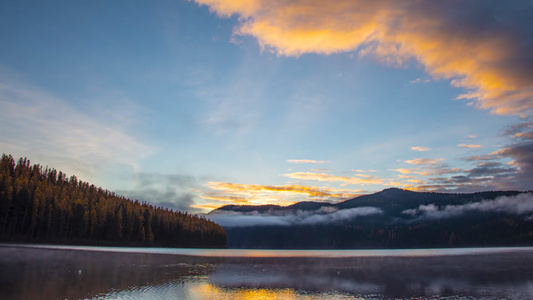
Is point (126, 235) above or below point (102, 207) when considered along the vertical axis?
below

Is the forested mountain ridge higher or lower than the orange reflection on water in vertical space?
higher

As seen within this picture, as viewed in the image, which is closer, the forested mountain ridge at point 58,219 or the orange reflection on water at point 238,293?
the orange reflection on water at point 238,293

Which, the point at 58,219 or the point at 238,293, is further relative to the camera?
the point at 58,219

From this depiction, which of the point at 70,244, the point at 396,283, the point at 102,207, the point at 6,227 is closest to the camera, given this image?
the point at 396,283

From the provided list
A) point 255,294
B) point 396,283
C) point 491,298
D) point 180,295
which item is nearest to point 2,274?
point 180,295

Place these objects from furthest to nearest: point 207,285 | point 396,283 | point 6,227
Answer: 1. point 6,227
2. point 396,283
3. point 207,285

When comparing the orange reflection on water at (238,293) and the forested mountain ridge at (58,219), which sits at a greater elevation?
the forested mountain ridge at (58,219)

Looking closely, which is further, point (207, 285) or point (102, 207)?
point (102, 207)

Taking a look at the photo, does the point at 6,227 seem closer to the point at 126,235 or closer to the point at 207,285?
the point at 126,235

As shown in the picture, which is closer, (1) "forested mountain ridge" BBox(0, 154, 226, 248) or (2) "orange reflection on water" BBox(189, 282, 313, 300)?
(2) "orange reflection on water" BBox(189, 282, 313, 300)

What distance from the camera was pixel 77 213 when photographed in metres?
155

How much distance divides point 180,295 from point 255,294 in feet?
28.7

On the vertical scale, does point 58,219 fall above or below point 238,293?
above

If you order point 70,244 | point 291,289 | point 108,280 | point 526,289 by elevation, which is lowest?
point 526,289
